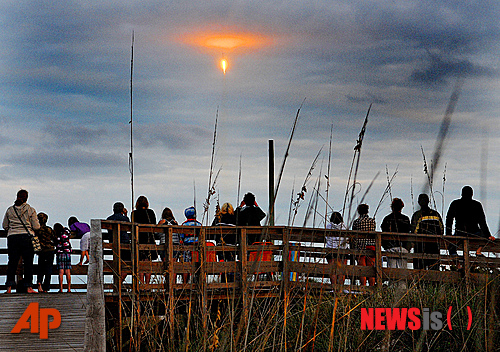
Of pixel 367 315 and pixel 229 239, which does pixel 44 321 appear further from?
pixel 229 239

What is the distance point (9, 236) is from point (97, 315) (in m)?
5.92

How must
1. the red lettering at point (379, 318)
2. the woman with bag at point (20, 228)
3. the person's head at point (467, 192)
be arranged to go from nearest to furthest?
the red lettering at point (379, 318) < the person's head at point (467, 192) < the woman with bag at point (20, 228)

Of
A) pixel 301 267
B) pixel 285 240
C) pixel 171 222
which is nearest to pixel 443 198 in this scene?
pixel 301 267

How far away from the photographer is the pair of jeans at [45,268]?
10605mm

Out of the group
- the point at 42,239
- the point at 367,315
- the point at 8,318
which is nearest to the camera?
the point at 367,315

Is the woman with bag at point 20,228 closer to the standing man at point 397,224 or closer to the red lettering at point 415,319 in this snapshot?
the standing man at point 397,224

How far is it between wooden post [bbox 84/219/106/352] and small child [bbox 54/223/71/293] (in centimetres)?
500

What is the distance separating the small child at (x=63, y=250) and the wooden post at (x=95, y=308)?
16.4 ft

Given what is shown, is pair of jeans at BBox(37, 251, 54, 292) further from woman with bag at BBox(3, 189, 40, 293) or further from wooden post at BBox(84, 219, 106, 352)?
wooden post at BBox(84, 219, 106, 352)

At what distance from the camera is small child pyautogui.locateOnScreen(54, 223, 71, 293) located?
10898 millimetres

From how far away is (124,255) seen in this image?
9.66m

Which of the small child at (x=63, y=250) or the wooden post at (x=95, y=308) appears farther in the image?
the small child at (x=63, y=250)

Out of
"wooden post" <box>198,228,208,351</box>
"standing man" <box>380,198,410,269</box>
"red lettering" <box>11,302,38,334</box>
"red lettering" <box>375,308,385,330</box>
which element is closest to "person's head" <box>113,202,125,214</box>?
"red lettering" <box>11,302,38,334</box>

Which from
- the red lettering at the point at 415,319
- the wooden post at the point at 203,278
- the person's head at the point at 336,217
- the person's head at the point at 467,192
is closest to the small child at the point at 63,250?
the person's head at the point at 467,192
